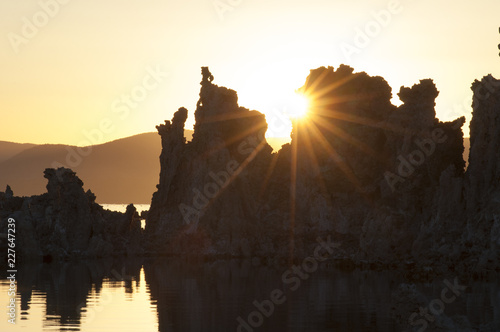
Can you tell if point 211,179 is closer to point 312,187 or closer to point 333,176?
point 312,187

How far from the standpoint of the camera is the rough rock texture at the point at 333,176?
4496 inches

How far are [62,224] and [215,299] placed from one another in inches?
2262

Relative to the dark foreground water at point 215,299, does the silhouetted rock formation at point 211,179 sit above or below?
above

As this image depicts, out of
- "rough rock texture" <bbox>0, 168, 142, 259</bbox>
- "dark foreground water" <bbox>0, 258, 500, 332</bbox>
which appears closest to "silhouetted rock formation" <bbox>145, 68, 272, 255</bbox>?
"rough rock texture" <bbox>0, 168, 142, 259</bbox>

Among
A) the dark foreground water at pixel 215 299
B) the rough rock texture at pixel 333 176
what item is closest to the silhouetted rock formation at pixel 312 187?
the rough rock texture at pixel 333 176

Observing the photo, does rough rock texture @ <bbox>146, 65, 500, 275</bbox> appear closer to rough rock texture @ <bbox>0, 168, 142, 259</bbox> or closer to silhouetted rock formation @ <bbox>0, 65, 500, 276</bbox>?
silhouetted rock formation @ <bbox>0, 65, 500, 276</bbox>

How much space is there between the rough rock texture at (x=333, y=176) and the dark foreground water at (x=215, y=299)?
15.5 metres

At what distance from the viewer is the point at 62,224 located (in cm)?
13162

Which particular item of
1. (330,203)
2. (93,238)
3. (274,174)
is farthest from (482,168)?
(93,238)

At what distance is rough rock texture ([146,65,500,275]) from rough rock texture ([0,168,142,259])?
30.0 ft

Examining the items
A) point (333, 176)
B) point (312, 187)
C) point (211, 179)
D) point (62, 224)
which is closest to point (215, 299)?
point (62, 224)

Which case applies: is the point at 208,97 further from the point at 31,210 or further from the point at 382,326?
the point at 382,326

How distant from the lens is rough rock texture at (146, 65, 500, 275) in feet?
375

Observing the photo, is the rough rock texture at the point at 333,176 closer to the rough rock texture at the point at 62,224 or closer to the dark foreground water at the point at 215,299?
the rough rock texture at the point at 62,224
